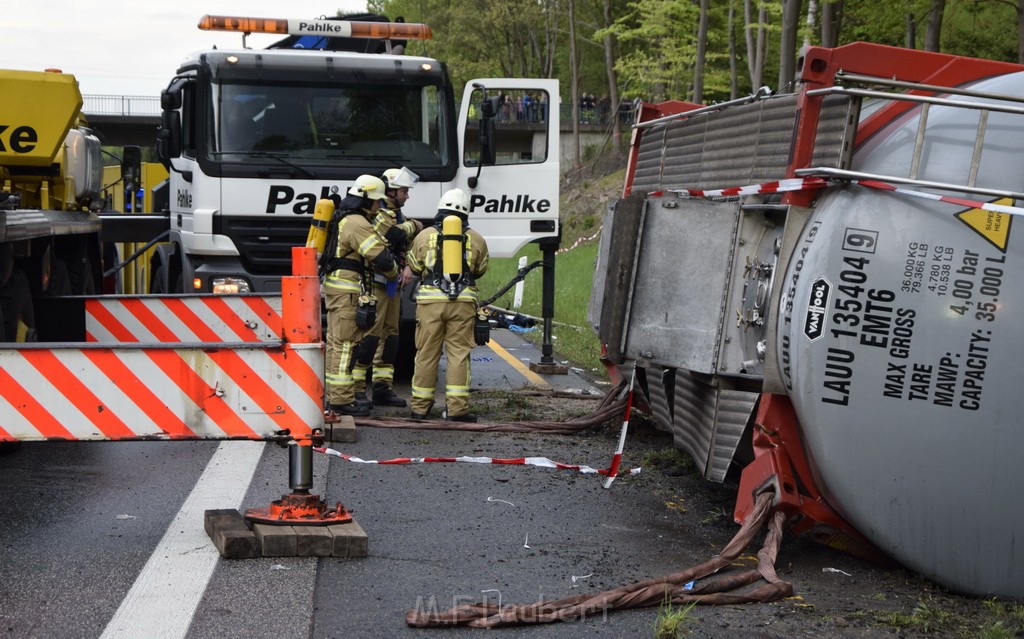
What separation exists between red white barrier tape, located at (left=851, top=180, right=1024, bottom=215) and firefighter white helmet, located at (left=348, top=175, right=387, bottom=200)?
490 cm

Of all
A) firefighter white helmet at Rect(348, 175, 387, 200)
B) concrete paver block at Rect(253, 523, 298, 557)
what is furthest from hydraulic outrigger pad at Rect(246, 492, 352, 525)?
firefighter white helmet at Rect(348, 175, 387, 200)

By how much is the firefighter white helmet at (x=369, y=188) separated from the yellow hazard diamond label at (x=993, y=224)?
5.41 m

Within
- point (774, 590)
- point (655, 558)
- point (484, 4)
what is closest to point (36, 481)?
point (655, 558)

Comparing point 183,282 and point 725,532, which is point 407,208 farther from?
point 725,532

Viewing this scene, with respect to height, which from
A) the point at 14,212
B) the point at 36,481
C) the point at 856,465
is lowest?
the point at 36,481

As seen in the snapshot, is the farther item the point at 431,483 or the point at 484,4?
the point at 484,4

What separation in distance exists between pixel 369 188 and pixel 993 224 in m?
5.51

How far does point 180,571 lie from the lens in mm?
5262

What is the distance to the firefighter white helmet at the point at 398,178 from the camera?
978 centimetres

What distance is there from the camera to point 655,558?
5727 millimetres

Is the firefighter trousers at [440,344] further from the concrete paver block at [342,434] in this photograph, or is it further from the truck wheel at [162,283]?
the truck wheel at [162,283]

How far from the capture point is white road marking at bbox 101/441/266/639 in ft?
15.0

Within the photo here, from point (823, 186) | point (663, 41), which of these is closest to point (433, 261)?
point (823, 186)

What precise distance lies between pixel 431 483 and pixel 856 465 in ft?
8.84
